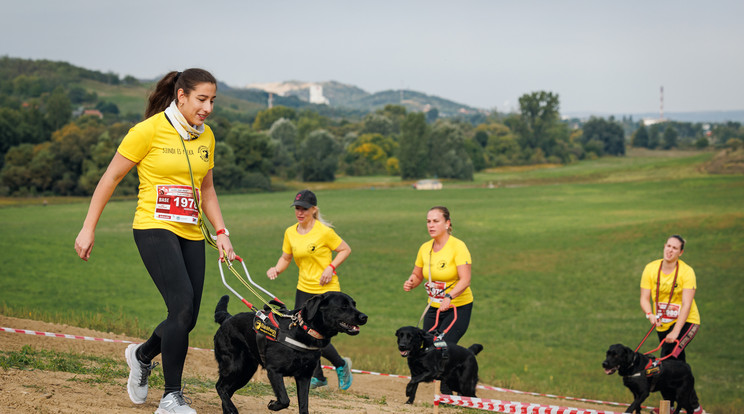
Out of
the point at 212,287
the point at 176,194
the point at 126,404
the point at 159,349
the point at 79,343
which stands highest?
the point at 176,194

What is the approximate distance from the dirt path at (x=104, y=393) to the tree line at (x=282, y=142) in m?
65.4

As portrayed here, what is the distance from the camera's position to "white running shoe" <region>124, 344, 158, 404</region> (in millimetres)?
5227

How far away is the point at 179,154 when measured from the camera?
16.0ft

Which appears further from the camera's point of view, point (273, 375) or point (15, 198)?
Result: point (15, 198)

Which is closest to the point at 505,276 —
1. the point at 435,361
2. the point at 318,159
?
the point at 435,361

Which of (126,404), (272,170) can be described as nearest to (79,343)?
(126,404)

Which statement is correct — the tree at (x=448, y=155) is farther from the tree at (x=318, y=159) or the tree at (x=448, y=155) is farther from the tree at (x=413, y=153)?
the tree at (x=318, y=159)

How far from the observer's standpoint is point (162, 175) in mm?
4875

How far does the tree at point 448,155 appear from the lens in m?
101

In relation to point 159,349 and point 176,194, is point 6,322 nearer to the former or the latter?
point 159,349

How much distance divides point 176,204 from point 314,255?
11.5 feet

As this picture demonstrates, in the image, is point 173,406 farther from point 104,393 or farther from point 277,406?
point 104,393

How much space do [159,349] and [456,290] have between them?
3.42 m

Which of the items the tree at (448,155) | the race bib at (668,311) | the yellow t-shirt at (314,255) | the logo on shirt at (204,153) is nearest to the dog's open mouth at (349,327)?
the logo on shirt at (204,153)
